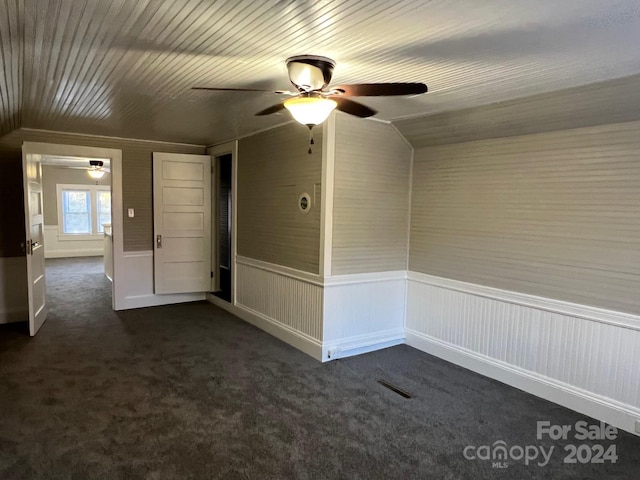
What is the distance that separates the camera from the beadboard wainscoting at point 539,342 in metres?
2.88

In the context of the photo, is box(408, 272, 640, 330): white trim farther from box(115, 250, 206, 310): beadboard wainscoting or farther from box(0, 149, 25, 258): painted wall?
box(0, 149, 25, 258): painted wall

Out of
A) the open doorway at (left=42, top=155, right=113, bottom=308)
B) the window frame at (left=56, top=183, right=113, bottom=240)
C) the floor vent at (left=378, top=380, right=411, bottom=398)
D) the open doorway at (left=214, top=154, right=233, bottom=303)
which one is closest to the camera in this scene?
the floor vent at (left=378, top=380, right=411, bottom=398)

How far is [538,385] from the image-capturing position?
332 centimetres

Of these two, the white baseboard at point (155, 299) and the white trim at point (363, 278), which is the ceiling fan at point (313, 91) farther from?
the white baseboard at point (155, 299)

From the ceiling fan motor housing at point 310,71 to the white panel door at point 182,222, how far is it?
12.7 ft

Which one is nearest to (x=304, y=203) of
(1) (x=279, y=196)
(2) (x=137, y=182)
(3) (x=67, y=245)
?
(1) (x=279, y=196)

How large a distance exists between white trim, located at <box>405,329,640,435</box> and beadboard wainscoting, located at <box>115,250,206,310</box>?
148 inches

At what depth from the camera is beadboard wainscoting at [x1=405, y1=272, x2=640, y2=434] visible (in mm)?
2877

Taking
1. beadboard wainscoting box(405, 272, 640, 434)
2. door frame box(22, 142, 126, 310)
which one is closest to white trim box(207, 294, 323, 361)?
beadboard wainscoting box(405, 272, 640, 434)

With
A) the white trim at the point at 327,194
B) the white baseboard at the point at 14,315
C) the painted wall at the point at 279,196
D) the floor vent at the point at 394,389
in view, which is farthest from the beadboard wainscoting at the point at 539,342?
the white baseboard at the point at 14,315

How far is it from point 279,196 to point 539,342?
281 centimetres

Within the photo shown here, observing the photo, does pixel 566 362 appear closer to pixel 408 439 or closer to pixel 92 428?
pixel 408 439

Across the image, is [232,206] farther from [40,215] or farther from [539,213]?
[539,213]

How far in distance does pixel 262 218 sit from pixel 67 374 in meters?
2.41
